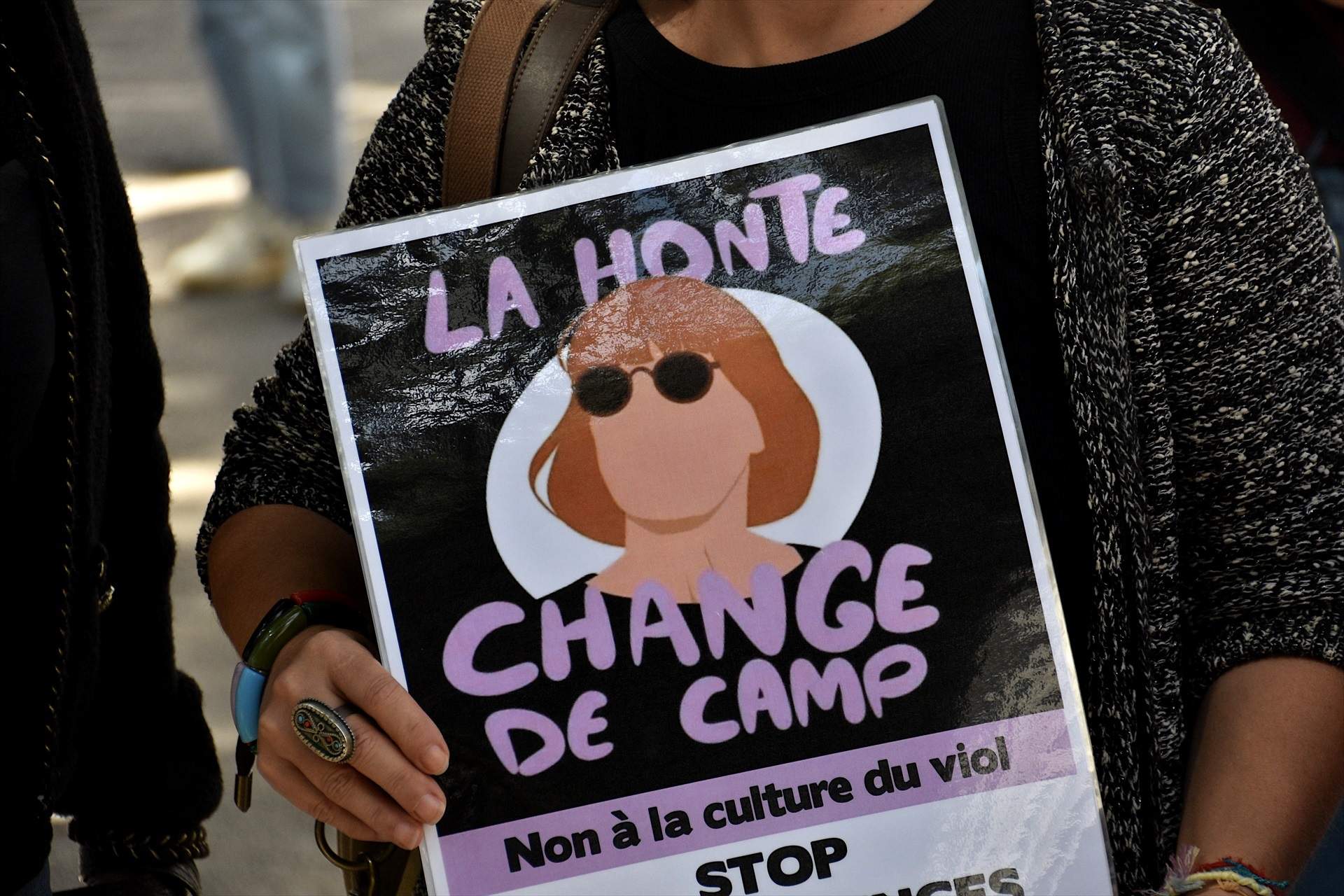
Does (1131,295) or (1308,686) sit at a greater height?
(1131,295)

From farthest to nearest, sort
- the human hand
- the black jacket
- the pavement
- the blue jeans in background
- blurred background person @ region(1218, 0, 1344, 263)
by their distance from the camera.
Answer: the blue jeans in background, the pavement, blurred background person @ region(1218, 0, 1344, 263), the black jacket, the human hand

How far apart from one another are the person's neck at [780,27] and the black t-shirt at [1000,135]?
11 millimetres

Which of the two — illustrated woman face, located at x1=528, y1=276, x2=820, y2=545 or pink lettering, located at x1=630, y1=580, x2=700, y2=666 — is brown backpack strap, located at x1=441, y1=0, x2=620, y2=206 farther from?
pink lettering, located at x1=630, y1=580, x2=700, y2=666

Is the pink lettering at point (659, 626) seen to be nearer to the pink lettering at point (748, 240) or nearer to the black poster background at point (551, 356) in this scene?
the black poster background at point (551, 356)

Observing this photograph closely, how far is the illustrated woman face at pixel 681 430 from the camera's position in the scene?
2.79 feet

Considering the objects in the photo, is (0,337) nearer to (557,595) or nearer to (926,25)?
(557,595)

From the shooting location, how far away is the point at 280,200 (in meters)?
3.65

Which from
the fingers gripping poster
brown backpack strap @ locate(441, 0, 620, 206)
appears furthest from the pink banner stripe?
brown backpack strap @ locate(441, 0, 620, 206)

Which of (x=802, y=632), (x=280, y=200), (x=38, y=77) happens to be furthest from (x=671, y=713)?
(x=280, y=200)

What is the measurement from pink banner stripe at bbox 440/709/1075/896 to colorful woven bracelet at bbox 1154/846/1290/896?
14cm

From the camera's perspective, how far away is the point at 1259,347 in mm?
921

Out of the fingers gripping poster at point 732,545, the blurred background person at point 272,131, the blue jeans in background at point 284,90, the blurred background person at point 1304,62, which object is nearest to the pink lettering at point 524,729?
the fingers gripping poster at point 732,545

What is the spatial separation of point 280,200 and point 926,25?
294 cm

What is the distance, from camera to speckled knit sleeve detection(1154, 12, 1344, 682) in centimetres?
92
